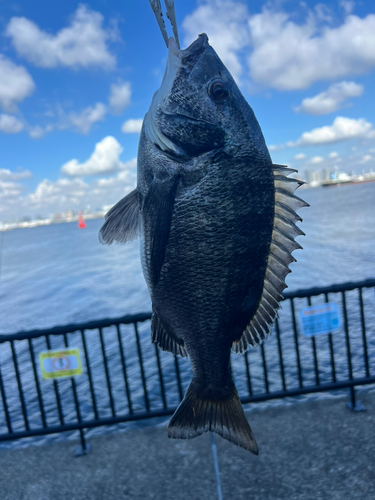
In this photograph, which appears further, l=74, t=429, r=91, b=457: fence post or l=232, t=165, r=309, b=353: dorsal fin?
l=74, t=429, r=91, b=457: fence post

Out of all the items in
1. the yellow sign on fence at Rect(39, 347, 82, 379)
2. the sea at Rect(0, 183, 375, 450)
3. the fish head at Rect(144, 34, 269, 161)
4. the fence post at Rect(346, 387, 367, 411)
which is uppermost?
the fish head at Rect(144, 34, 269, 161)

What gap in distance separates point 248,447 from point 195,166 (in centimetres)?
148

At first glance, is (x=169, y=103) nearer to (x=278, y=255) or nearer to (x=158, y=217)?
(x=158, y=217)

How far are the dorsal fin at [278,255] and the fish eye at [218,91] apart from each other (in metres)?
0.41

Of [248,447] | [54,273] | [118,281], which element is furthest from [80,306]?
[248,447]

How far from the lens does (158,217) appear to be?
165 centimetres

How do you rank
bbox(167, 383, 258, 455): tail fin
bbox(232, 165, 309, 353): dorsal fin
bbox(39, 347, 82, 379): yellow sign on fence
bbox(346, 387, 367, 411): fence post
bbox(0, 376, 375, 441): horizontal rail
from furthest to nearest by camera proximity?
bbox(346, 387, 367, 411): fence post < bbox(0, 376, 375, 441): horizontal rail < bbox(39, 347, 82, 379): yellow sign on fence < bbox(167, 383, 258, 455): tail fin < bbox(232, 165, 309, 353): dorsal fin

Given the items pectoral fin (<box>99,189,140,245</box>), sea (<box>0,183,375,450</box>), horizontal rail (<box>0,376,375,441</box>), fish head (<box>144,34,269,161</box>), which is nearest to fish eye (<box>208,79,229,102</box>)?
fish head (<box>144,34,269,161</box>)

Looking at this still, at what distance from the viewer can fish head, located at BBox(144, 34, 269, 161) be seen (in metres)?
1.62

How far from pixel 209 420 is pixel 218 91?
5.41ft

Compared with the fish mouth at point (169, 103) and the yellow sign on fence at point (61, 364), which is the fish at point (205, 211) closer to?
the fish mouth at point (169, 103)

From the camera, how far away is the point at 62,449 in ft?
15.1

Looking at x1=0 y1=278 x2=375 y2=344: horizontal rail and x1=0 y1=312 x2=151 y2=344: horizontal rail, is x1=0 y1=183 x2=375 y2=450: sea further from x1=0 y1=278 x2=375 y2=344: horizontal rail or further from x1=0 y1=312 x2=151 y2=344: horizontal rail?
x1=0 y1=312 x2=151 y2=344: horizontal rail

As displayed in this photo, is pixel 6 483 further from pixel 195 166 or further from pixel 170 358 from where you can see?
pixel 170 358
